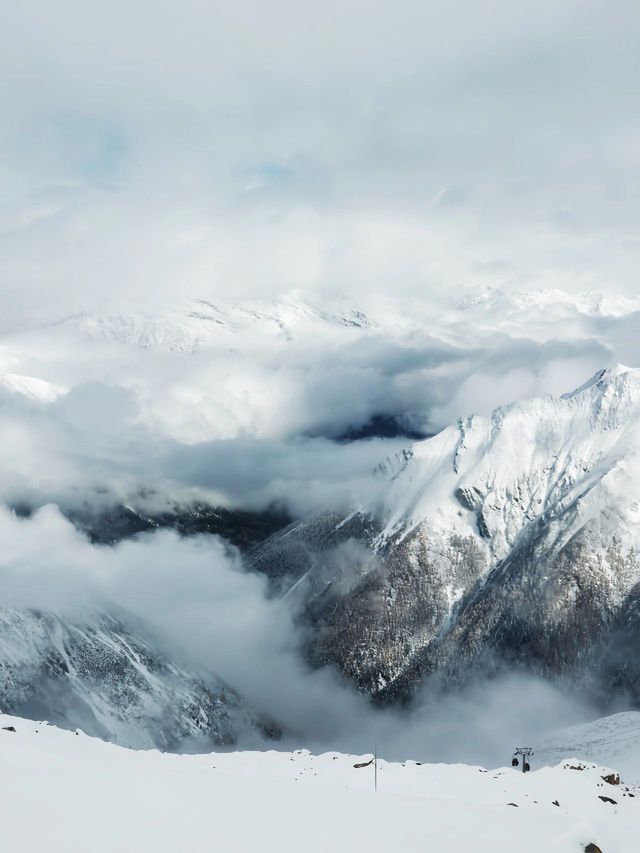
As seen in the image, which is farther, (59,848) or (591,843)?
(591,843)

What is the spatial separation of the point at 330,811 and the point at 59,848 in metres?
13.1

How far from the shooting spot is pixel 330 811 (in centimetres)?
3022

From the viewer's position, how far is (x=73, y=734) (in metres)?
53.3

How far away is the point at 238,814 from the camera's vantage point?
89.6ft

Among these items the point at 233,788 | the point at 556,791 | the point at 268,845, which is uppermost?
the point at 268,845

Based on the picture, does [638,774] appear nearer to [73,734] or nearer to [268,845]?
[73,734]

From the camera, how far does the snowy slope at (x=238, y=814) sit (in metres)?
22.5

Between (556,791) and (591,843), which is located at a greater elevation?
(591,843)

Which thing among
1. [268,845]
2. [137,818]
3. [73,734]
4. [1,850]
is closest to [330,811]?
[268,845]

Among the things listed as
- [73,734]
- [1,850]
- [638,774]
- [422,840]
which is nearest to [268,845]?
[422,840]

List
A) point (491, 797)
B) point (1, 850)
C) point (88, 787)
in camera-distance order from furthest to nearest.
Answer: point (491, 797), point (88, 787), point (1, 850)

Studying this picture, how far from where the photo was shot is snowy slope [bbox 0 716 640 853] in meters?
22.5

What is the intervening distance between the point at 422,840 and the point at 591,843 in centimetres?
922

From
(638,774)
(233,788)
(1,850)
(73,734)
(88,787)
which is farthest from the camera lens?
(638,774)
